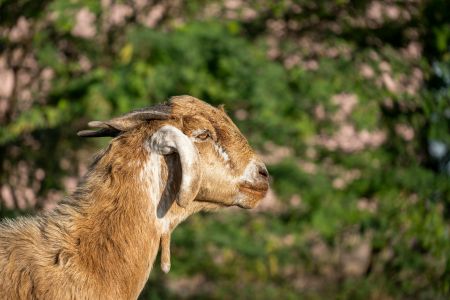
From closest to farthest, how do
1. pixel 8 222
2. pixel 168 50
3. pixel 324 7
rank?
pixel 8 222, pixel 168 50, pixel 324 7

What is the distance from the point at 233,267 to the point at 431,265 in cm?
235

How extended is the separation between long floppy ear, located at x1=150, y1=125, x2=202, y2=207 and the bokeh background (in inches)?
221

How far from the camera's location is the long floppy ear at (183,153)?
18.6 feet

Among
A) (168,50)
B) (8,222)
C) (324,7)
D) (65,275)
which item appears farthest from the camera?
(324,7)

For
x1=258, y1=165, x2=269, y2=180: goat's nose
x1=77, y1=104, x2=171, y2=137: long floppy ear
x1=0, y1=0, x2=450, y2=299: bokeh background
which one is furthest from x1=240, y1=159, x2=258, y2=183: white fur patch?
x1=0, y1=0, x2=450, y2=299: bokeh background

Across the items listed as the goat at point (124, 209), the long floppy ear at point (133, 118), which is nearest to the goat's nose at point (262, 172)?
the goat at point (124, 209)

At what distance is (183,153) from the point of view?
567cm

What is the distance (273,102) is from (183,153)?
6.03 meters

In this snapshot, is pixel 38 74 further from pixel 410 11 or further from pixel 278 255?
pixel 410 11

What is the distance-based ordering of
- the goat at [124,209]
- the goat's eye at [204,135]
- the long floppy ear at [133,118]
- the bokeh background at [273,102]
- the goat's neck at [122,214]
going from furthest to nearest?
the bokeh background at [273,102]
the goat's eye at [204,135]
the long floppy ear at [133,118]
the goat's neck at [122,214]
the goat at [124,209]

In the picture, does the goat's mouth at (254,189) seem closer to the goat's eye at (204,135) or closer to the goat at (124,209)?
the goat at (124,209)

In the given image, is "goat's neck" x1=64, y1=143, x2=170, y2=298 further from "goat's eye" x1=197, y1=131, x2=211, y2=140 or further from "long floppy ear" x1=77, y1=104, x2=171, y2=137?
"goat's eye" x1=197, y1=131, x2=211, y2=140

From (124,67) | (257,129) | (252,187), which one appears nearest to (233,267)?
(257,129)

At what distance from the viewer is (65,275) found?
5.56 metres
